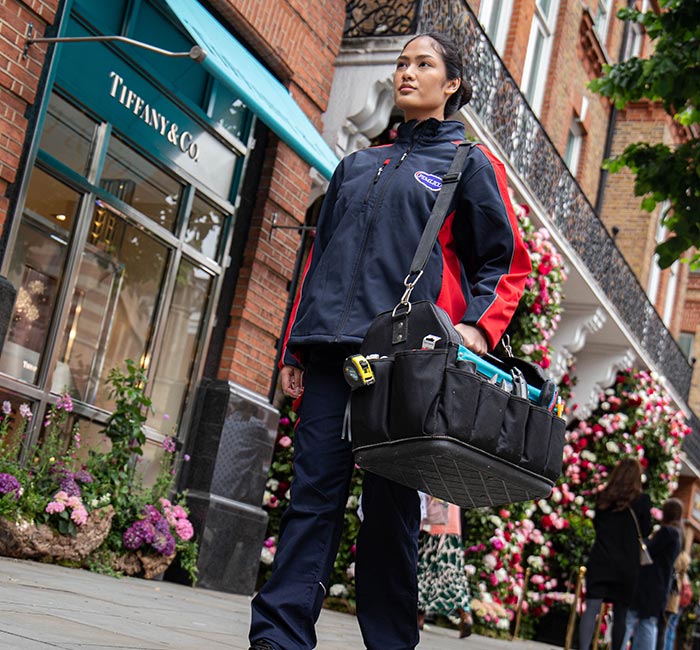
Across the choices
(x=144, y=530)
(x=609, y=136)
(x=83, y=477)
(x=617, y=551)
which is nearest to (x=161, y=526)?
(x=144, y=530)

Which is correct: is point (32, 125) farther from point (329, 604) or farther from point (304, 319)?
point (329, 604)

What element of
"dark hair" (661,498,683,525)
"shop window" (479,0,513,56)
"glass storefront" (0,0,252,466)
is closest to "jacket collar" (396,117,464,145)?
Result: "glass storefront" (0,0,252,466)

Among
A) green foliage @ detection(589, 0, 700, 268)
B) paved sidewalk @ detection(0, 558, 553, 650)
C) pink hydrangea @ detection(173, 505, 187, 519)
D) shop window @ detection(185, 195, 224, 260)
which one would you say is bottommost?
paved sidewalk @ detection(0, 558, 553, 650)

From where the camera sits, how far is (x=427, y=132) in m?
3.79

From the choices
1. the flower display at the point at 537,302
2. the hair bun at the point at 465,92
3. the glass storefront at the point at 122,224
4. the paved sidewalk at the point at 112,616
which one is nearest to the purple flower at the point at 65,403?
the glass storefront at the point at 122,224

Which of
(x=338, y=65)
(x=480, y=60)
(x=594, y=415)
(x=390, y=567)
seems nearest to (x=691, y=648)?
(x=594, y=415)

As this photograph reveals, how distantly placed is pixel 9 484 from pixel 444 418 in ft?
14.3

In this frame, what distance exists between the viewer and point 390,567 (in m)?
3.47

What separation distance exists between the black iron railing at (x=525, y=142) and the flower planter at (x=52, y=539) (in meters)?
5.69

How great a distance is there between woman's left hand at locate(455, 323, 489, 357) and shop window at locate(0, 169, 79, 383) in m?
4.82

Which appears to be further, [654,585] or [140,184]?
[654,585]

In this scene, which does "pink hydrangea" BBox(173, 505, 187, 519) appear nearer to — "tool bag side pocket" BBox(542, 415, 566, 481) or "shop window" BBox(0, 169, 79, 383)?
"shop window" BBox(0, 169, 79, 383)

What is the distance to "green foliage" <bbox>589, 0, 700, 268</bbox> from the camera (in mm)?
10398

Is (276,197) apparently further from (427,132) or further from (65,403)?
(427,132)
